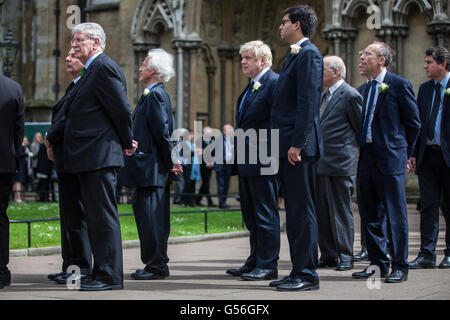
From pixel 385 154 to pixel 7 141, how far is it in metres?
3.34

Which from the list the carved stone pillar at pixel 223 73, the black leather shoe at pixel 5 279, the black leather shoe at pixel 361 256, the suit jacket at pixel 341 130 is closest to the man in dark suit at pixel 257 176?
the suit jacket at pixel 341 130

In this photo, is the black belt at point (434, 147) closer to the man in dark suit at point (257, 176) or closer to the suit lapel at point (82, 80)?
the man in dark suit at point (257, 176)

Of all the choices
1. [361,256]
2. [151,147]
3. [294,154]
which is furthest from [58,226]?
[294,154]

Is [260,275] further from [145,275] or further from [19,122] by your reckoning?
[19,122]

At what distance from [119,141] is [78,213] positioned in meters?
0.92

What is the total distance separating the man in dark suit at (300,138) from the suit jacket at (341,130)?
74.4 inches

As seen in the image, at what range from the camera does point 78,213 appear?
764 centimetres

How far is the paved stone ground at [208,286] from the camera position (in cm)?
662

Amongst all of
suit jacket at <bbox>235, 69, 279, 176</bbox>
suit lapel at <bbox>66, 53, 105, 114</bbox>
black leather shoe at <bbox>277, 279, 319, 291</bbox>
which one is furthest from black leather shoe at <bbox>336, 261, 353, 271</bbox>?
suit lapel at <bbox>66, 53, 105, 114</bbox>

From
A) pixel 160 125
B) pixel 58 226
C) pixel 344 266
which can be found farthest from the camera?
pixel 58 226

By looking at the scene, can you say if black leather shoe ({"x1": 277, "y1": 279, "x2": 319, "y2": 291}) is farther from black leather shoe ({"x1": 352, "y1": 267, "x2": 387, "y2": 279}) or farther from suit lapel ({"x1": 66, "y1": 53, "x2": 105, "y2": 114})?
→ suit lapel ({"x1": 66, "y1": 53, "x2": 105, "y2": 114})

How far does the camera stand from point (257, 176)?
801 centimetres

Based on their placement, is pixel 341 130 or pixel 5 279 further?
pixel 341 130
